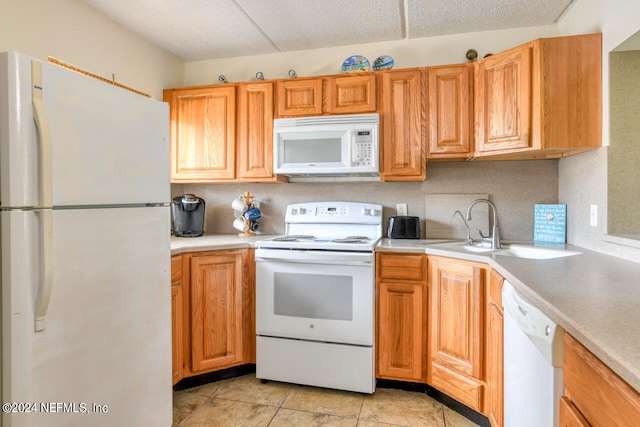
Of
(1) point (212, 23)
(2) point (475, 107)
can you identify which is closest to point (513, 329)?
(2) point (475, 107)

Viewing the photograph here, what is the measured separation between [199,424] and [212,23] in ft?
8.01

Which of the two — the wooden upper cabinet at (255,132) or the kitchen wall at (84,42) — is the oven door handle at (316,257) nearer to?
the wooden upper cabinet at (255,132)

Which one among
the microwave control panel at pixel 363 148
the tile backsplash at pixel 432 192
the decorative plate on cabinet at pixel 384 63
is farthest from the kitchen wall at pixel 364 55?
the tile backsplash at pixel 432 192

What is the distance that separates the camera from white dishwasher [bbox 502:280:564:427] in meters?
0.94

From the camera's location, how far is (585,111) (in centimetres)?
184

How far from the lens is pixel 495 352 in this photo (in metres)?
1.68

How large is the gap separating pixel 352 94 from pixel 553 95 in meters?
1.18

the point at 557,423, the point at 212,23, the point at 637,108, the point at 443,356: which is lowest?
the point at 443,356

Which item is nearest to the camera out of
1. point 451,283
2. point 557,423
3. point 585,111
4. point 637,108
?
point 557,423

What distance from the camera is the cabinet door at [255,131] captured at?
257cm

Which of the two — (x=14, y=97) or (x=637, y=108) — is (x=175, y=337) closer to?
(x=14, y=97)

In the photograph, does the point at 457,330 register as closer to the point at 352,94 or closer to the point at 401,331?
the point at 401,331

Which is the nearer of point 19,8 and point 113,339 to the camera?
point 113,339

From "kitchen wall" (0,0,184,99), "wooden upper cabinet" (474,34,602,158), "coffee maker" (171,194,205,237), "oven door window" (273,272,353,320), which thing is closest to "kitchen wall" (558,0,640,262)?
"wooden upper cabinet" (474,34,602,158)
